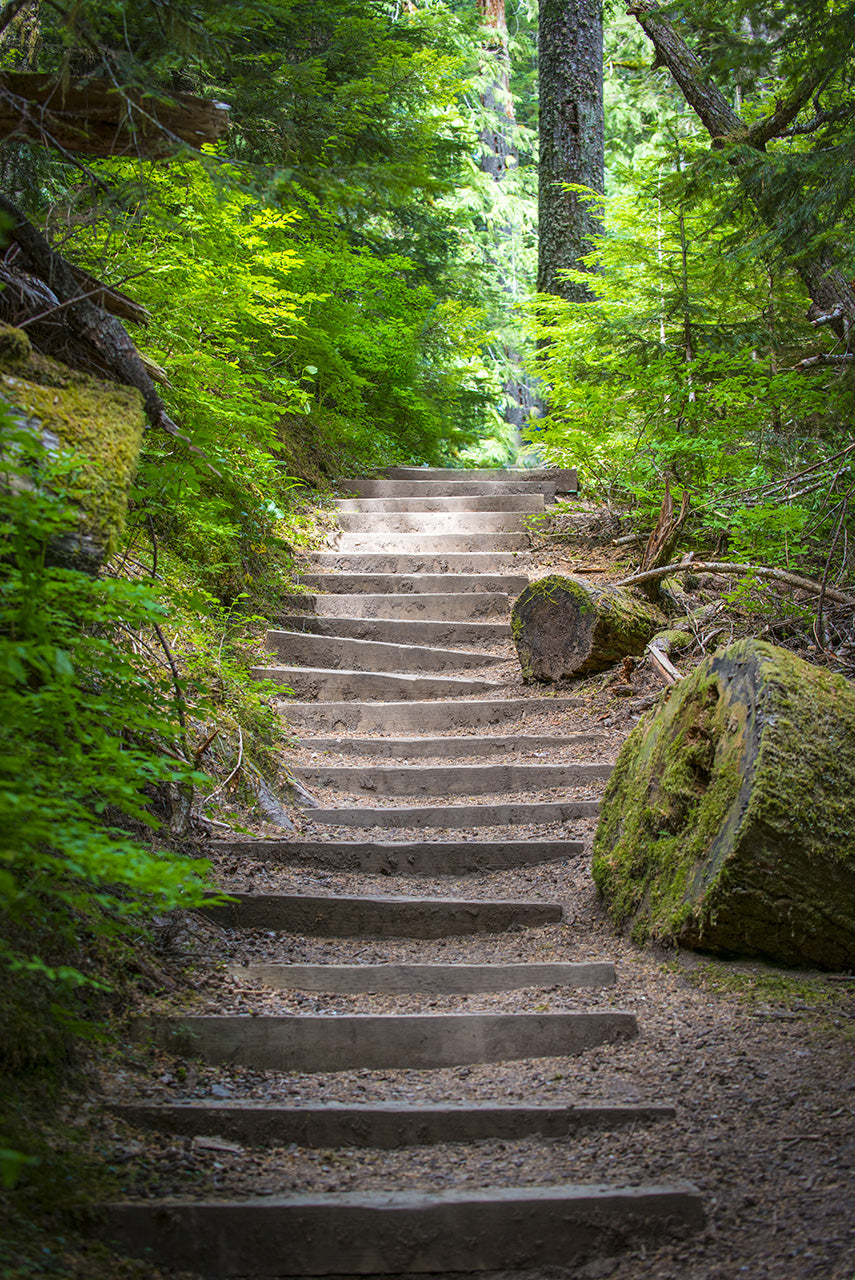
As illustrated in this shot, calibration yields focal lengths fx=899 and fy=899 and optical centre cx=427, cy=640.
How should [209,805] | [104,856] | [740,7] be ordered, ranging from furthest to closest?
1. [740,7]
2. [209,805]
3. [104,856]

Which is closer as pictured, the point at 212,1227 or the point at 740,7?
the point at 212,1227

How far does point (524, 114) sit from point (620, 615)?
2082 centimetres

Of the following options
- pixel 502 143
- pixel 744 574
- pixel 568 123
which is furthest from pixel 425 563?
pixel 502 143

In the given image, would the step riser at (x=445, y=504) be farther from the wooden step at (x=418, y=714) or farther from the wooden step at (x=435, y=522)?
the wooden step at (x=418, y=714)

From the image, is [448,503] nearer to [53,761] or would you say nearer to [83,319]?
[83,319]

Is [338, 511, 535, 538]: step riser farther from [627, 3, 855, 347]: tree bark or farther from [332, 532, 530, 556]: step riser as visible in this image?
[627, 3, 855, 347]: tree bark

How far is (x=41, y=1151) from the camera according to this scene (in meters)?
1.97

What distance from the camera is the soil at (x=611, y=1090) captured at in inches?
83.1

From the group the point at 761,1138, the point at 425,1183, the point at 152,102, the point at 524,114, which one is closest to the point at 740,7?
the point at 152,102

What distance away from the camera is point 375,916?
12.4ft

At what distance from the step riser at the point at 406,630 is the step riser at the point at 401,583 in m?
0.50

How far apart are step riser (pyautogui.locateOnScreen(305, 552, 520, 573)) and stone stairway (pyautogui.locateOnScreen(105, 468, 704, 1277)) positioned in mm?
18

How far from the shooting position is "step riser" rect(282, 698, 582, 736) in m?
6.01

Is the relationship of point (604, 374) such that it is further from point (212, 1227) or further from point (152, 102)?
point (212, 1227)
